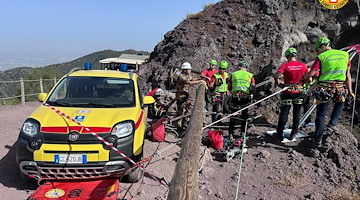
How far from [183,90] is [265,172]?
3.01 m

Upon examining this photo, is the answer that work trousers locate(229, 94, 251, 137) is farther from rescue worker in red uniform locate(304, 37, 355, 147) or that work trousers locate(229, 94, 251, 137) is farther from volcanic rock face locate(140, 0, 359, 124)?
volcanic rock face locate(140, 0, 359, 124)

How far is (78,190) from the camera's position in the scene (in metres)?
4.05

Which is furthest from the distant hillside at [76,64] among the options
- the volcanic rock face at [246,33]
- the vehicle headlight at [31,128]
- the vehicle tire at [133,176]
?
the vehicle tire at [133,176]

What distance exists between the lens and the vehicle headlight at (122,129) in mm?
4297

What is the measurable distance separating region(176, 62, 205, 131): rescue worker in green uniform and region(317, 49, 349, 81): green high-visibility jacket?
289 centimetres

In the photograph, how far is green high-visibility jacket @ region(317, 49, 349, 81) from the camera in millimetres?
5992

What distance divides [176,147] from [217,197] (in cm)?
206

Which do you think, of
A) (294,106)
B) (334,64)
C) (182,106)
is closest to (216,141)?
(182,106)

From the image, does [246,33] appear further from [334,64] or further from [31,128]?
[31,128]

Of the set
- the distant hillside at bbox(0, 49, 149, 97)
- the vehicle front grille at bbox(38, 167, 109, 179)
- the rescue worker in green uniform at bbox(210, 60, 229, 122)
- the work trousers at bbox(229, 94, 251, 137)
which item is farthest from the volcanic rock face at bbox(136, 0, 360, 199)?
the distant hillside at bbox(0, 49, 149, 97)

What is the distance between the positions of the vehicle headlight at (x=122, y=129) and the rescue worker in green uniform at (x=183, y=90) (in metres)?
3.33

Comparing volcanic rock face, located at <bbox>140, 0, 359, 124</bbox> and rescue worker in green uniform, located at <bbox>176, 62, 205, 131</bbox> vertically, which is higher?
volcanic rock face, located at <bbox>140, 0, 359, 124</bbox>

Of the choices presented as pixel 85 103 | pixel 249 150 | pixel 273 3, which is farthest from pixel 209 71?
pixel 273 3

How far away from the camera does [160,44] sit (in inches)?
667
